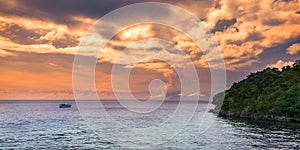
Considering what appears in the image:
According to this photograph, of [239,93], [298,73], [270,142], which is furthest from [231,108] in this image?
[270,142]

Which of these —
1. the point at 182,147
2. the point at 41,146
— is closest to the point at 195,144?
the point at 182,147

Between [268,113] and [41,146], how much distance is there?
404 feet

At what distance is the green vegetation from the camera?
13550cm

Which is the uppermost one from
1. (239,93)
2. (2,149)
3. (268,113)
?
(239,93)

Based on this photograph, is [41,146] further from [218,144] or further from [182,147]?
[218,144]

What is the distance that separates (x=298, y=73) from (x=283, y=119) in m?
73.5

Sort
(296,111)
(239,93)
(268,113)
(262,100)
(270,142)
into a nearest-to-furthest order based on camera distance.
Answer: (270,142), (296,111), (268,113), (262,100), (239,93)

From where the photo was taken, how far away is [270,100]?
154 m

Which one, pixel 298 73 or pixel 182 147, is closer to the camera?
pixel 182 147

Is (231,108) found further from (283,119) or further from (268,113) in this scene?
(283,119)

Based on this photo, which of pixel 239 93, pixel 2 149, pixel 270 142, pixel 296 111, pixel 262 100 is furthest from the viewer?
pixel 239 93

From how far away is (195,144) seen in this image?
68625 mm

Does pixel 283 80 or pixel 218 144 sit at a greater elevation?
pixel 283 80

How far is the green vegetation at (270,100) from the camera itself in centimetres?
13550
